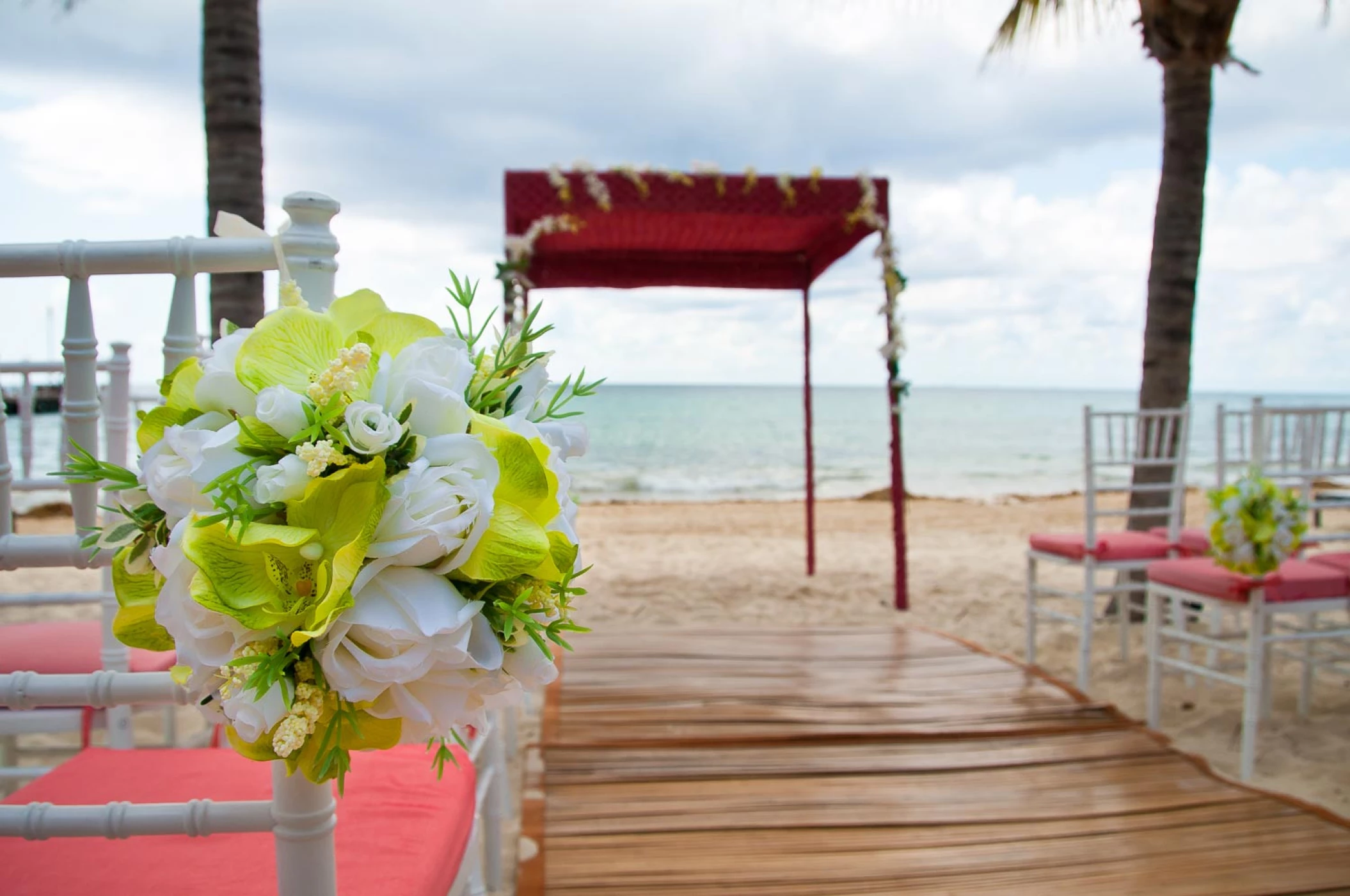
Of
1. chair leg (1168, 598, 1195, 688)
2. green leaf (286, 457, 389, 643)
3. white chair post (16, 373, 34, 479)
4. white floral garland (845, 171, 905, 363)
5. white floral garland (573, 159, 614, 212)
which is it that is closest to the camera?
green leaf (286, 457, 389, 643)

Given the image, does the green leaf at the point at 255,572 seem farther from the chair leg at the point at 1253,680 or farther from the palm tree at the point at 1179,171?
the palm tree at the point at 1179,171

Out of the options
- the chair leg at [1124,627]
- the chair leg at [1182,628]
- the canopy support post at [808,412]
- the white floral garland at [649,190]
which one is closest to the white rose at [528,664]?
the chair leg at [1182,628]

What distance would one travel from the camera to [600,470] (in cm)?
2295

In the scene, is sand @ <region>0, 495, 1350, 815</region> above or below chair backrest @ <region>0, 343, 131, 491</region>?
below

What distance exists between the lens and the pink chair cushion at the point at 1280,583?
2.96m

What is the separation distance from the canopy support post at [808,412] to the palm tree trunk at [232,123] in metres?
3.94

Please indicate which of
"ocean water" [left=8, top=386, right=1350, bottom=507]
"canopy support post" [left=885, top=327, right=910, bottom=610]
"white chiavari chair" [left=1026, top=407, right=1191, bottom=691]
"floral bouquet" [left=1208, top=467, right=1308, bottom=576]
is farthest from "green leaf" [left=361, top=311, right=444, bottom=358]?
"ocean water" [left=8, top=386, right=1350, bottom=507]

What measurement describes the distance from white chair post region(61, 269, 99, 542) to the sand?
132cm

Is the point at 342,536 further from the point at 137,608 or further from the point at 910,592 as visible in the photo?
the point at 910,592

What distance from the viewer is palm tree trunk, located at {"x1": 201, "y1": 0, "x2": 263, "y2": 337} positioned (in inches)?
138

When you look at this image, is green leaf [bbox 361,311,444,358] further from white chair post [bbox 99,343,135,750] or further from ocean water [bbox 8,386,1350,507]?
ocean water [bbox 8,386,1350,507]

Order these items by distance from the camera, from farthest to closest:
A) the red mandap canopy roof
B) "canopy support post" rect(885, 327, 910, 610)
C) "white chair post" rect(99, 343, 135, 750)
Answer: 1. "canopy support post" rect(885, 327, 910, 610)
2. the red mandap canopy roof
3. "white chair post" rect(99, 343, 135, 750)

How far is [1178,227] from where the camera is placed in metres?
4.68

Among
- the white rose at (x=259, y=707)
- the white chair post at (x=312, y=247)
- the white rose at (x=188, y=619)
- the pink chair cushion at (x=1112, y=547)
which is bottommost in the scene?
the pink chair cushion at (x=1112, y=547)
